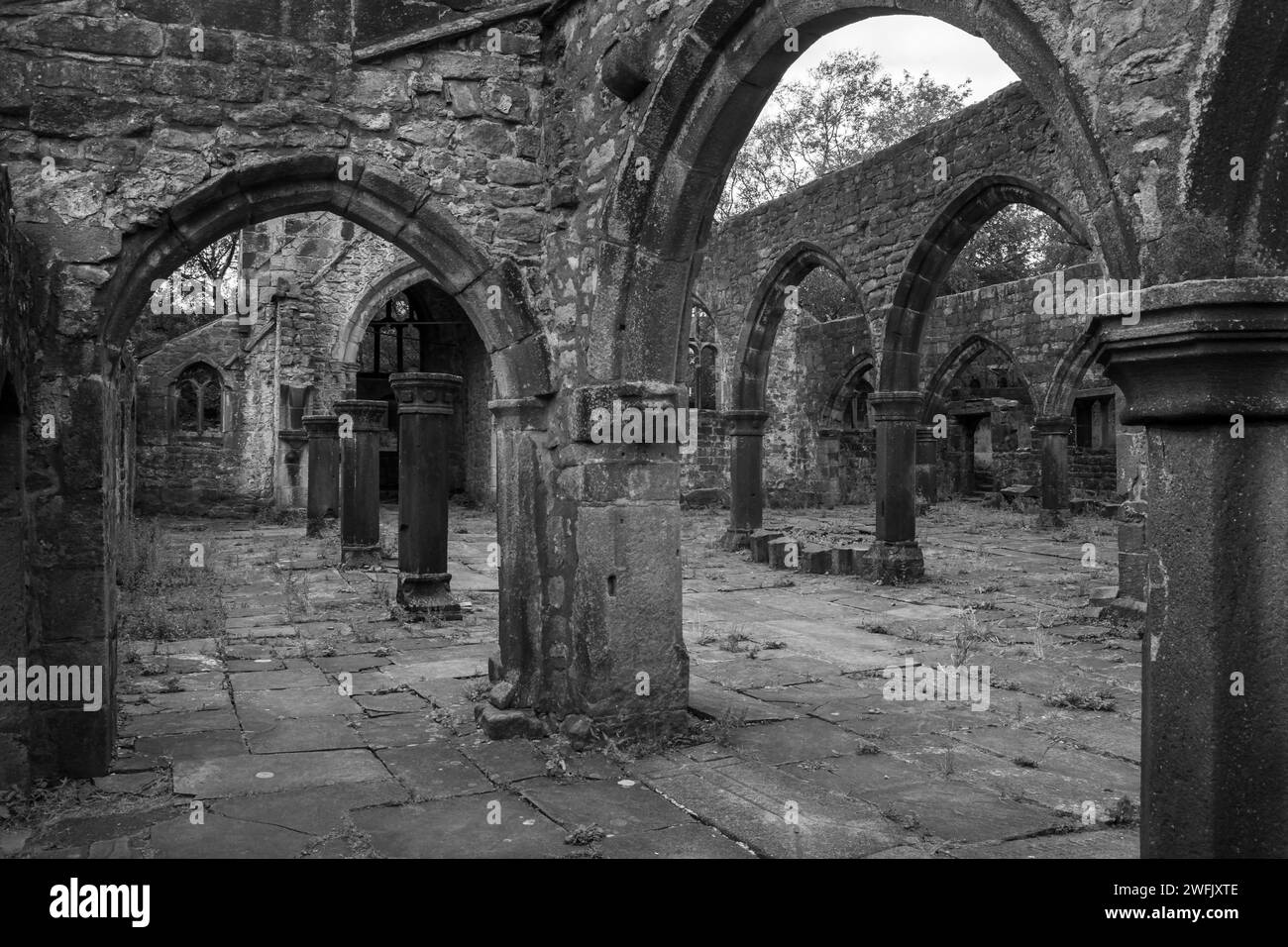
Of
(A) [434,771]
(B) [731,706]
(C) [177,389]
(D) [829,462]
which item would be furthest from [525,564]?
(D) [829,462]

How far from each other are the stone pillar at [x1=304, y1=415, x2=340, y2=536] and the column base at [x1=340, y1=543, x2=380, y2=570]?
3.56 m

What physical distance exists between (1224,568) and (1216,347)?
55cm

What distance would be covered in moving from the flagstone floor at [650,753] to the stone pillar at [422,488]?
47 centimetres

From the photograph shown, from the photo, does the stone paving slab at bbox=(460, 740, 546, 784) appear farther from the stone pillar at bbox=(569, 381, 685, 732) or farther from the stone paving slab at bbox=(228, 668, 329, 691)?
the stone paving slab at bbox=(228, 668, 329, 691)

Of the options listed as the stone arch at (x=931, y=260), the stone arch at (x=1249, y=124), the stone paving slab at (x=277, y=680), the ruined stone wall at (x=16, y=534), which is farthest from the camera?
the stone arch at (x=931, y=260)

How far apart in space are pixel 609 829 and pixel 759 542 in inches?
363

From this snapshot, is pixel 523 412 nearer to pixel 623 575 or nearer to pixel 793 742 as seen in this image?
pixel 623 575

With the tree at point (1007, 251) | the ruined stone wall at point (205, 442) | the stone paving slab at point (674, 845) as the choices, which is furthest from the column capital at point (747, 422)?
the tree at point (1007, 251)

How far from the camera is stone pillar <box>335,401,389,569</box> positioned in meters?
11.6

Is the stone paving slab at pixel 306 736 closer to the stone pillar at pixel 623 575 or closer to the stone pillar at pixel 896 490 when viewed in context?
the stone pillar at pixel 623 575

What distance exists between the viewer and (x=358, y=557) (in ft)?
38.0

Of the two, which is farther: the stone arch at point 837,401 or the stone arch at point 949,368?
the stone arch at point 837,401

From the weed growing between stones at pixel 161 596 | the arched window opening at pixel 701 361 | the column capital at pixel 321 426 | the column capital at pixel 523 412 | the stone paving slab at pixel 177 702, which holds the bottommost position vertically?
the stone paving slab at pixel 177 702

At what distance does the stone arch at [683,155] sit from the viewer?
440 cm
